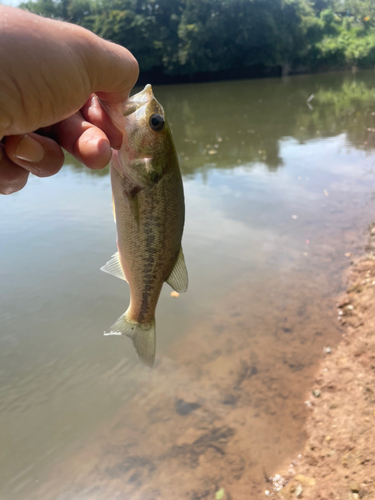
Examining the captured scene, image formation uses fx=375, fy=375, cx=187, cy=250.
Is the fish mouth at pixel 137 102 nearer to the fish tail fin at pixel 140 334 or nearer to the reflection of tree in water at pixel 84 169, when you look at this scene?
the fish tail fin at pixel 140 334

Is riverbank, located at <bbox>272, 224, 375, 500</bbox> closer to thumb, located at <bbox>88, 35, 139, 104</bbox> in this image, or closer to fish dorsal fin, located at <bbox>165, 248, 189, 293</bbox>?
fish dorsal fin, located at <bbox>165, 248, 189, 293</bbox>

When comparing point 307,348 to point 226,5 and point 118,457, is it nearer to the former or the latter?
point 118,457

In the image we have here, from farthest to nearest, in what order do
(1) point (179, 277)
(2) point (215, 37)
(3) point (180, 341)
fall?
(2) point (215, 37), (3) point (180, 341), (1) point (179, 277)

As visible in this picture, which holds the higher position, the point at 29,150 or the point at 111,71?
the point at 111,71

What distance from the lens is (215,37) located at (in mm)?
39531

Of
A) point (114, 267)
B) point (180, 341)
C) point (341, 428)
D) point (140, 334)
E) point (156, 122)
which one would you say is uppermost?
point (156, 122)

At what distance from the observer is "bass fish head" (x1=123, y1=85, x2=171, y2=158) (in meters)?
1.79

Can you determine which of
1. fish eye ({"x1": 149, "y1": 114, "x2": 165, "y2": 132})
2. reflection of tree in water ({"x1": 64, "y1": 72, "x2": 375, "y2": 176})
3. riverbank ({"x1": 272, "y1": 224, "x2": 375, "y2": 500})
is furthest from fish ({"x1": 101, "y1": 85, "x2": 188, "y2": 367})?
reflection of tree in water ({"x1": 64, "y1": 72, "x2": 375, "y2": 176})

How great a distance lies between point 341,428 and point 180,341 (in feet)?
6.62

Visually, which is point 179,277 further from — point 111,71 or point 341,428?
point 341,428

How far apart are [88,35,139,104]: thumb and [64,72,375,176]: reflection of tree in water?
8.03 meters

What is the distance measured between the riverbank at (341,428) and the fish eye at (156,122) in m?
2.63

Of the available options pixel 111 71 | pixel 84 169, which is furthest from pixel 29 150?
pixel 84 169

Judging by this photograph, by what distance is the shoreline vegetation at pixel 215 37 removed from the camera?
3669 centimetres
